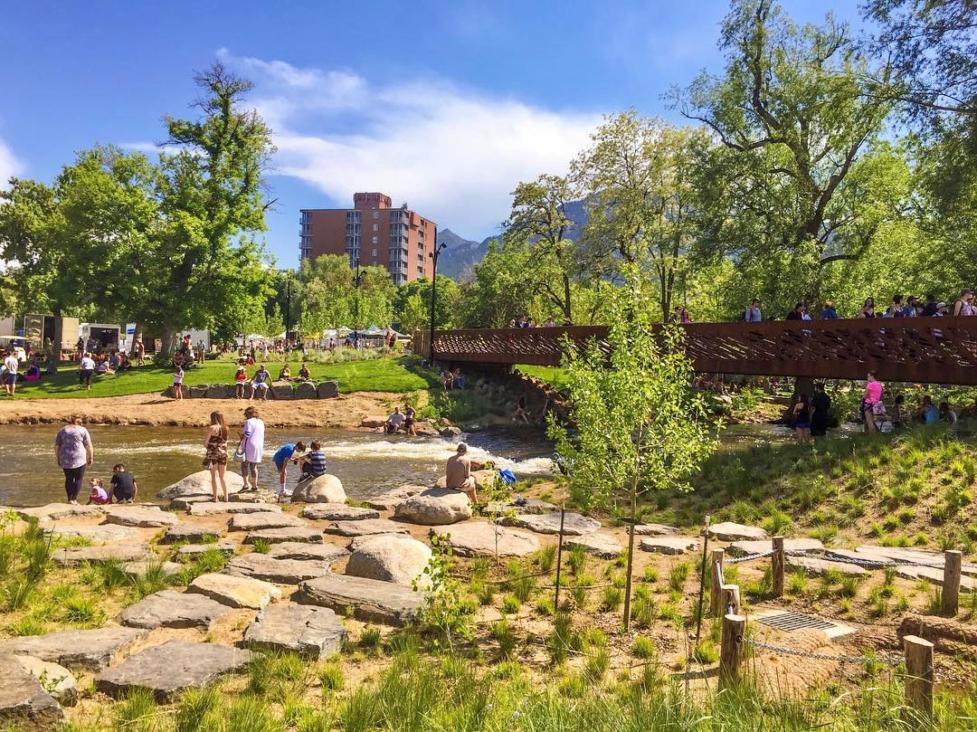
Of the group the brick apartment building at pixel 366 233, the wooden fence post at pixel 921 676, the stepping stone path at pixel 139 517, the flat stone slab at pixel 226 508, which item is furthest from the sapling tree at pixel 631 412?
the brick apartment building at pixel 366 233

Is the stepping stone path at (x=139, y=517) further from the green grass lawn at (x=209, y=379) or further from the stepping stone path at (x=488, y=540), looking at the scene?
the green grass lawn at (x=209, y=379)

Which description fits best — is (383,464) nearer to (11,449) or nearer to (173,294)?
(11,449)

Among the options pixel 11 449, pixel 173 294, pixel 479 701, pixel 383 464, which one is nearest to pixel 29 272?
pixel 173 294

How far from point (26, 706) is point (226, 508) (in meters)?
8.65

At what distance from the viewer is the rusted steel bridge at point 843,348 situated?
14.3 meters

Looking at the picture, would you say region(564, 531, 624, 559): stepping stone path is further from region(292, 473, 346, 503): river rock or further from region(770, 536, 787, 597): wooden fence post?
region(292, 473, 346, 503): river rock

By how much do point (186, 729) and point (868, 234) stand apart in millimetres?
28696

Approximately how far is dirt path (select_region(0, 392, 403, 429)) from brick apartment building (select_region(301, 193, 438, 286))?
113436mm

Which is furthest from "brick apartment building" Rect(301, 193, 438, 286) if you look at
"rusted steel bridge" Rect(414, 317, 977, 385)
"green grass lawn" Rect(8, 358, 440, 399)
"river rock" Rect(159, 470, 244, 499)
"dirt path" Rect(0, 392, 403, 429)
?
"river rock" Rect(159, 470, 244, 499)

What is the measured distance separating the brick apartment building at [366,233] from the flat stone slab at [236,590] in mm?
138529

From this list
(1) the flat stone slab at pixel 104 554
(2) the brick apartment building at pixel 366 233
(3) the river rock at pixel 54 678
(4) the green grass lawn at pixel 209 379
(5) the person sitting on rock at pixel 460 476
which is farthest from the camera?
(2) the brick apartment building at pixel 366 233

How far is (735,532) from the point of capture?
11797mm

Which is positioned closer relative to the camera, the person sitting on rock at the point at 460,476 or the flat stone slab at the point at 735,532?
the flat stone slab at the point at 735,532

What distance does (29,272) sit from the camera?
60438 millimetres
